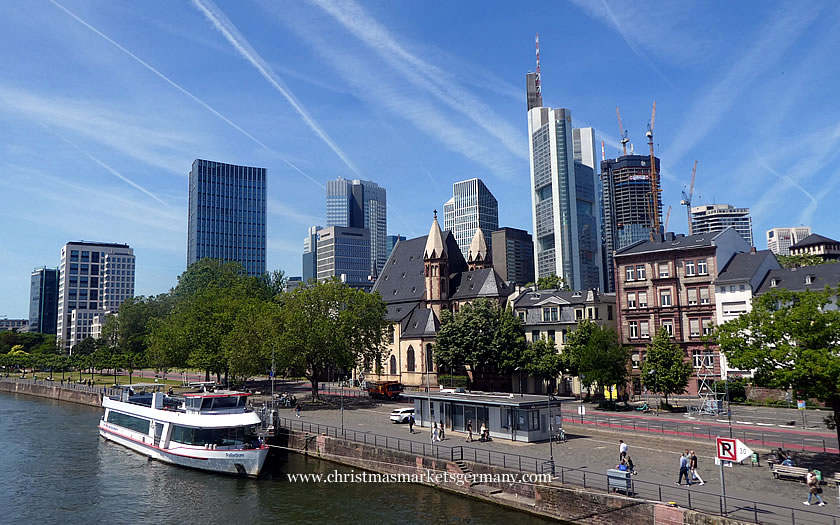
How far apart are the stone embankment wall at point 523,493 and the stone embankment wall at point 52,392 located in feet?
204

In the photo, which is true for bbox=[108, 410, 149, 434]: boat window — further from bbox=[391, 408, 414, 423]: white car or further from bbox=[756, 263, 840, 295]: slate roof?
bbox=[756, 263, 840, 295]: slate roof

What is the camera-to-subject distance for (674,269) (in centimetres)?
8288

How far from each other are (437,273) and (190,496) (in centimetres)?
7190

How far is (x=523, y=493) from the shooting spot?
34.6 meters

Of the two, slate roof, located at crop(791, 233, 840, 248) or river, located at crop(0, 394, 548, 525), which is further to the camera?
slate roof, located at crop(791, 233, 840, 248)

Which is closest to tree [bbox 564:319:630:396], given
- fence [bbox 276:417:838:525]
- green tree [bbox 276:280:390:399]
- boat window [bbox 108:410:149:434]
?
green tree [bbox 276:280:390:399]

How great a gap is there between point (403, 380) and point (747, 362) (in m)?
73.2

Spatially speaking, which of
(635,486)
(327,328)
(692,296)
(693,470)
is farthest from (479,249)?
(635,486)

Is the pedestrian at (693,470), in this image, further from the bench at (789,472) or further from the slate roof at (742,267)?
the slate roof at (742,267)

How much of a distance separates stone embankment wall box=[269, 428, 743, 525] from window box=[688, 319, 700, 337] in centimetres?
5293

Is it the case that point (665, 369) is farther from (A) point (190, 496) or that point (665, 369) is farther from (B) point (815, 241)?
(B) point (815, 241)

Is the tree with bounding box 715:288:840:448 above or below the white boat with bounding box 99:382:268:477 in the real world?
above

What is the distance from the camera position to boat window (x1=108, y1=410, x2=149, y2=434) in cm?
5644

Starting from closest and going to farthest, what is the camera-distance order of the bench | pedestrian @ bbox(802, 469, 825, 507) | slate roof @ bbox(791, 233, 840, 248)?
1. pedestrian @ bbox(802, 469, 825, 507)
2. the bench
3. slate roof @ bbox(791, 233, 840, 248)
